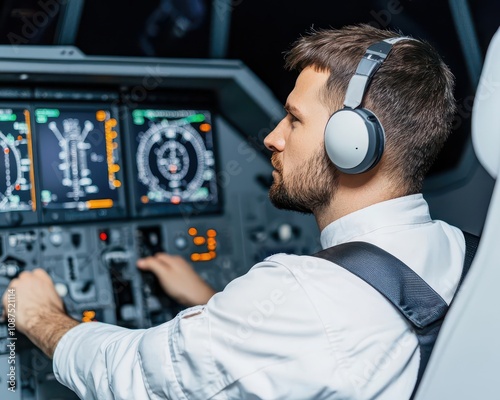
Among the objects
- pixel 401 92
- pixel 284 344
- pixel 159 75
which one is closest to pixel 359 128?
pixel 401 92

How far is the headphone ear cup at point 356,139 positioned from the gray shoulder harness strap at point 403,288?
0.47ft

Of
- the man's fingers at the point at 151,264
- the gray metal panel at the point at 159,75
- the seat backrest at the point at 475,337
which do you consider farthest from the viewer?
the man's fingers at the point at 151,264

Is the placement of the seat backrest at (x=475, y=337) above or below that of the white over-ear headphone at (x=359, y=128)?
below

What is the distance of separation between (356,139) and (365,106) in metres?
0.09

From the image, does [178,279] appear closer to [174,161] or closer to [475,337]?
[174,161]

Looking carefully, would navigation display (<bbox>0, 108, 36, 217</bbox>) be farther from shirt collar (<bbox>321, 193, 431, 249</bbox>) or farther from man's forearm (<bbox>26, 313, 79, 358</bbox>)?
shirt collar (<bbox>321, 193, 431, 249</bbox>)

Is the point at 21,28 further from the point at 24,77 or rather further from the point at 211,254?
the point at 211,254

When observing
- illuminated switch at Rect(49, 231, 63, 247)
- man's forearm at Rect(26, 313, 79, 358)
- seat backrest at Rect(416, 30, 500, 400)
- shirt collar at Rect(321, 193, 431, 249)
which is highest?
shirt collar at Rect(321, 193, 431, 249)

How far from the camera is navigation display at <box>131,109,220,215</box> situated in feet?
7.20

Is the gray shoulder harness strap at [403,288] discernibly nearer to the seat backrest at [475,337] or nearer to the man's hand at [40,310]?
the seat backrest at [475,337]

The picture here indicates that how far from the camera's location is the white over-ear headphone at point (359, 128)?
1202 millimetres

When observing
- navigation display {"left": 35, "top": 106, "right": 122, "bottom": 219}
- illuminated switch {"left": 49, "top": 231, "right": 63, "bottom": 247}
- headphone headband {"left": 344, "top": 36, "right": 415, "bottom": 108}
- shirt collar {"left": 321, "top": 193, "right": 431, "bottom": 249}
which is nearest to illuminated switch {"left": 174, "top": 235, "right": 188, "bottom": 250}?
navigation display {"left": 35, "top": 106, "right": 122, "bottom": 219}

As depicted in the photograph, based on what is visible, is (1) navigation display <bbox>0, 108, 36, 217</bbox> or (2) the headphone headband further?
(1) navigation display <bbox>0, 108, 36, 217</bbox>

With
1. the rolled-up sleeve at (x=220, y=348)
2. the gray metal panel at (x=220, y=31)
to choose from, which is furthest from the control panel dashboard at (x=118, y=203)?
the rolled-up sleeve at (x=220, y=348)
